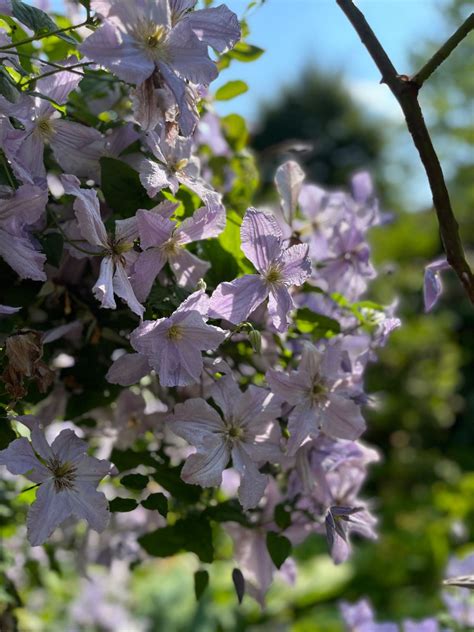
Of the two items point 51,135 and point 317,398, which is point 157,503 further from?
point 51,135

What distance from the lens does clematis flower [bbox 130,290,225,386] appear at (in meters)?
0.54

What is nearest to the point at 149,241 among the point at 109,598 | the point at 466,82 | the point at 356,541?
the point at 109,598

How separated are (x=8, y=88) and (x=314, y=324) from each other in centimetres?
32

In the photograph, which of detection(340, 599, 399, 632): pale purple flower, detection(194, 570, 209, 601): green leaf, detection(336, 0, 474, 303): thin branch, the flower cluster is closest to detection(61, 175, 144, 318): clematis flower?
the flower cluster

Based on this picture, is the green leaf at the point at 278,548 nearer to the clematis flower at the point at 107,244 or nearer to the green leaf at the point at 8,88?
the clematis flower at the point at 107,244

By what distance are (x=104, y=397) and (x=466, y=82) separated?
706 cm

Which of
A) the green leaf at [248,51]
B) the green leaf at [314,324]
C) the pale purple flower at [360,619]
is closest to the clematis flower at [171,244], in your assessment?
the green leaf at [314,324]

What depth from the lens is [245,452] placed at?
0.60 meters

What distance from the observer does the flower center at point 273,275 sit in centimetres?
58

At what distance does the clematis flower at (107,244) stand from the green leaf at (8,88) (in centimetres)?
7

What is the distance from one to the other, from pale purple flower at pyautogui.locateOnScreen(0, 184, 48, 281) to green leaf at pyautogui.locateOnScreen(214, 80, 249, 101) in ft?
1.35

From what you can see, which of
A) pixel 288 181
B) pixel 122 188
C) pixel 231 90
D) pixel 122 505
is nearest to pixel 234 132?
pixel 231 90

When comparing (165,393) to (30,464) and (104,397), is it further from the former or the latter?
(30,464)

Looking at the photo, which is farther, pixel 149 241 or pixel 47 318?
pixel 47 318
